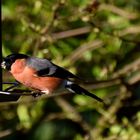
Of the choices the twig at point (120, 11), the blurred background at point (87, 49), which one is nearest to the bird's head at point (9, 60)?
the blurred background at point (87, 49)

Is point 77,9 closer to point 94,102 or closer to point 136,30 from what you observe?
point 136,30

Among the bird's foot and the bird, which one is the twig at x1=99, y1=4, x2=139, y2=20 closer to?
the bird

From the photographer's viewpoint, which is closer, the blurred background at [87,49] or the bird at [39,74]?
the bird at [39,74]

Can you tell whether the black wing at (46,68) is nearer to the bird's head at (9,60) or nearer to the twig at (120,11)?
the bird's head at (9,60)

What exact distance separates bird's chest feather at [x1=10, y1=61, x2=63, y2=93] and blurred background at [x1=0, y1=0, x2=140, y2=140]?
71 cm

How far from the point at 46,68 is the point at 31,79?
119 mm

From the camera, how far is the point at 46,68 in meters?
3.89

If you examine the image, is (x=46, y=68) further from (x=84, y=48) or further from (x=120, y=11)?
(x=120, y=11)

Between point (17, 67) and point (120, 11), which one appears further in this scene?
point (120, 11)

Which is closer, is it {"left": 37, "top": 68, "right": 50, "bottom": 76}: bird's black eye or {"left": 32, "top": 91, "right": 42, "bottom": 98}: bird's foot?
{"left": 32, "top": 91, "right": 42, "bottom": 98}: bird's foot

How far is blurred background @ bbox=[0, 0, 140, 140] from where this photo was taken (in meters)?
4.76

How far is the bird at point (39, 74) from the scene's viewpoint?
3.88m

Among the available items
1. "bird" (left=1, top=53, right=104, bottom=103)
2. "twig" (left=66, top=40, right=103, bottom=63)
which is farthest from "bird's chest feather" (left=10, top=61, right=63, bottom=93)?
"twig" (left=66, top=40, right=103, bottom=63)

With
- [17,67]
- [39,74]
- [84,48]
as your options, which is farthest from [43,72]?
[84,48]
